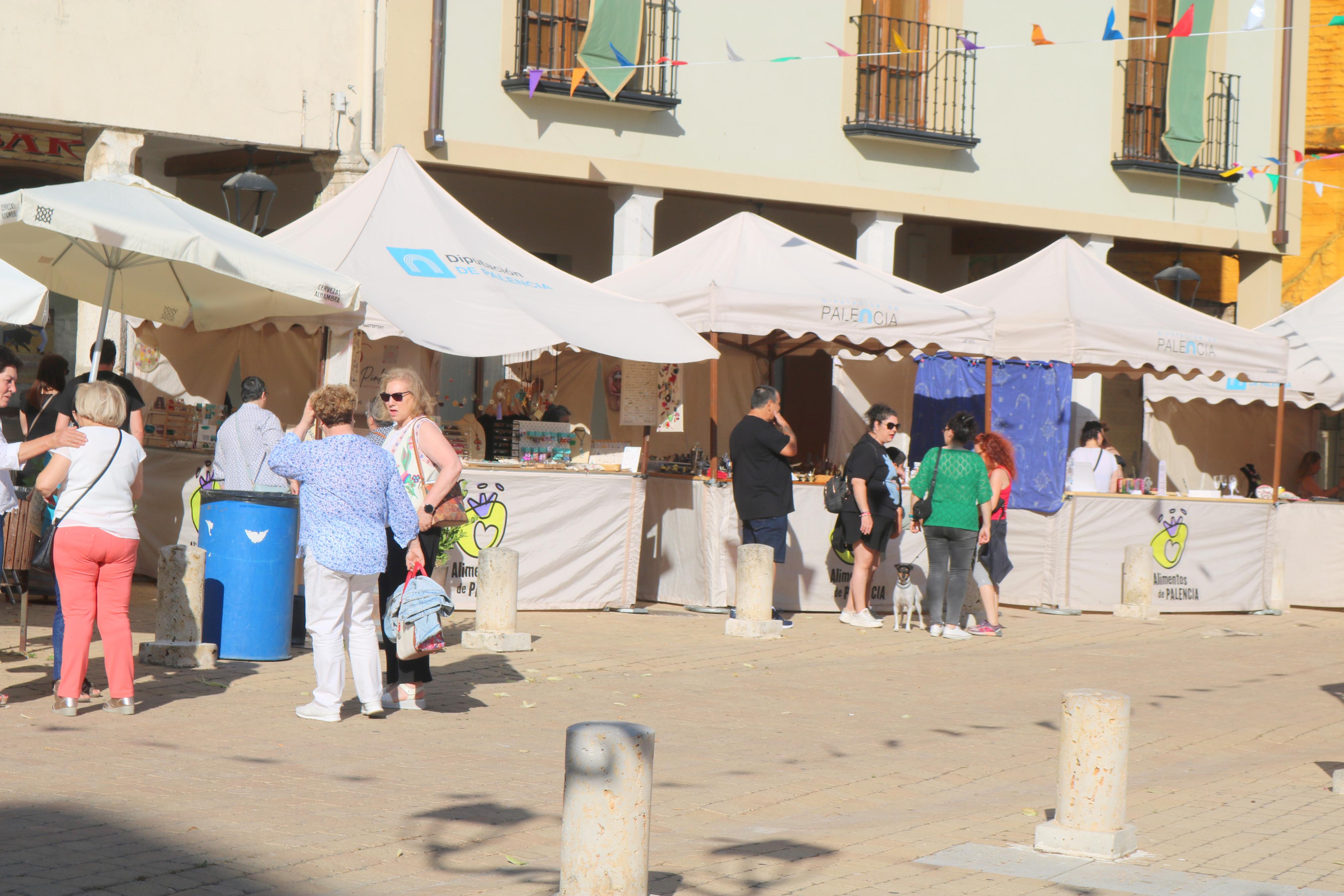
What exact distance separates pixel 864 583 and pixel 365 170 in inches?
262

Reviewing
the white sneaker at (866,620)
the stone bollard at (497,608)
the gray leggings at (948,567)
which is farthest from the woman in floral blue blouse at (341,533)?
the white sneaker at (866,620)

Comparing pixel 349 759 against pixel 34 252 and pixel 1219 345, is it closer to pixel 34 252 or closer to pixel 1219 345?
pixel 34 252

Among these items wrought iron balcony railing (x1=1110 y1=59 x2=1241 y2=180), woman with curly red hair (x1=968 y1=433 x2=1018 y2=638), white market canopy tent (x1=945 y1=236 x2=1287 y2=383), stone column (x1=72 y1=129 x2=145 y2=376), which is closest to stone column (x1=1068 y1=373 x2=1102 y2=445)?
wrought iron balcony railing (x1=1110 y1=59 x2=1241 y2=180)

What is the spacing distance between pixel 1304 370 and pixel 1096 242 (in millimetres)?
4002

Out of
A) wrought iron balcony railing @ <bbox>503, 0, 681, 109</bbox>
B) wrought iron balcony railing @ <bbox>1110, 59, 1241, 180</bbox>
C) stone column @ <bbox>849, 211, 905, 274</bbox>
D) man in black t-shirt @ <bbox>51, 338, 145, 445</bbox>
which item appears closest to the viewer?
man in black t-shirt @ <bbox>51, 338, 145, 445</bbox>

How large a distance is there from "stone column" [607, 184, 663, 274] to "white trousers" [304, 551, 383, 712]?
9726mm

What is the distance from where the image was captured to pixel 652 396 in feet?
46.2

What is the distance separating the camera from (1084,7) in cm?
2006

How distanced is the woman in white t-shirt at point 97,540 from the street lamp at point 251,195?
24.1 feet

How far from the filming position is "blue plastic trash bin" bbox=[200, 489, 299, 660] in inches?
361

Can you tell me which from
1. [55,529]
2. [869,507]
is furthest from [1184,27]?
[55,529]

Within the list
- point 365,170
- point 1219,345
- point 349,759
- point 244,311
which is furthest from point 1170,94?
point 349,759

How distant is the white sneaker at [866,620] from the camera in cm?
1288

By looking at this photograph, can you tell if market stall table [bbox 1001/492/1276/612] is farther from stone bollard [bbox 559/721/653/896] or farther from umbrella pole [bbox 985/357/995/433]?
stone bollard [bbox 559/721/653/896]
